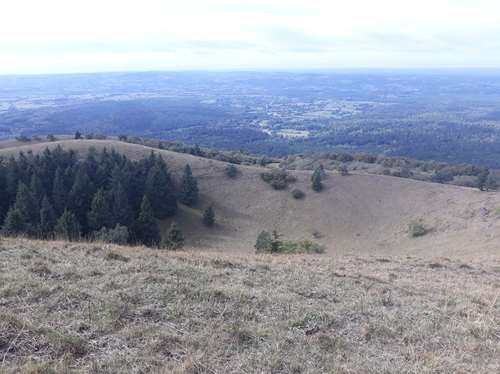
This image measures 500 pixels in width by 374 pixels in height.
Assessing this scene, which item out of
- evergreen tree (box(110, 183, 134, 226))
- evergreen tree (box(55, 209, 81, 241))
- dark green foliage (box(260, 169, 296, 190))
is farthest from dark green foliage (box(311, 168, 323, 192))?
evergreen tree (box(55, 209, 81, 241))

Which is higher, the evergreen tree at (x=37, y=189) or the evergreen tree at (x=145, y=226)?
the evergreen tree at (x=37, y=189)

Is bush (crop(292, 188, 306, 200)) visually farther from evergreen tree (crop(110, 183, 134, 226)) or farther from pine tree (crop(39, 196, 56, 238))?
pine tree (crop(39, 196, 56, 238))

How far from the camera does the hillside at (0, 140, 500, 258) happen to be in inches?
1297

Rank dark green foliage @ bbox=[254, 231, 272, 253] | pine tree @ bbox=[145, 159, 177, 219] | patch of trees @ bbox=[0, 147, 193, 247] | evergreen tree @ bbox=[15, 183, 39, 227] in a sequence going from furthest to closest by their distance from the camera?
1. pine tree @ bbox=[145, 159, 177, 219]
2. evergreen tree @ bbox=[15, 183, 39, 227]
3. patch of trees @ bbox=[0, 147, 193, 247]
4. dark green foliage @ bbox=[254, 231, 272, 253]

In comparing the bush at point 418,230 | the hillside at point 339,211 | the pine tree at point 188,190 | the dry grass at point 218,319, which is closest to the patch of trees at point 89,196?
the pine tree at point 188,190

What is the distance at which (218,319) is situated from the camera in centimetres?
649

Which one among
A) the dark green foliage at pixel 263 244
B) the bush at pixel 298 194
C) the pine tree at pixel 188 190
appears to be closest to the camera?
the dark green foliage at pixel 263 244

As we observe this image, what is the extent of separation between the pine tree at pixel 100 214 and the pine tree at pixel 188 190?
36.9ft

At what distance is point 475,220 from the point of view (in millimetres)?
32938

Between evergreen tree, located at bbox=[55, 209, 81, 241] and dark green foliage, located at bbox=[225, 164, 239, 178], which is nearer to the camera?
evergreen tree, located at bbox=[55, 209, 81, 241]

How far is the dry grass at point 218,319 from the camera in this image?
210 inches

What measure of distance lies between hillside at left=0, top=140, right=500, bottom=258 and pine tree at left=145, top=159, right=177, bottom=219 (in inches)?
52.2

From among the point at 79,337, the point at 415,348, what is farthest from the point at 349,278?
the point at 79,337

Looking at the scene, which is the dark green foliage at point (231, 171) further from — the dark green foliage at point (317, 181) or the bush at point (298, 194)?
the dark green foliage at point (317, 181)
